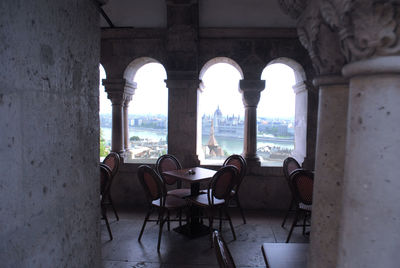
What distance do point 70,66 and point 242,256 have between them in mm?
2282

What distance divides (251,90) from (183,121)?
1.08 meters

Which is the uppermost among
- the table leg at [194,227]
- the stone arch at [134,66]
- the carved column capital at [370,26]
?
the stone arch at [134,66]

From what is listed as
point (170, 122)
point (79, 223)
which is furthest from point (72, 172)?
point (170, 122)

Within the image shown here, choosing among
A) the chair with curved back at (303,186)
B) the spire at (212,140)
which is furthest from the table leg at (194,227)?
the spire at (212,140)

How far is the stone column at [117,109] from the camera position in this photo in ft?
13.2

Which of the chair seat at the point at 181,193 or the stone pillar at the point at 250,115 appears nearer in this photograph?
the chair seat at the point at 181,193

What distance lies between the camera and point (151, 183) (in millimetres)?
2785

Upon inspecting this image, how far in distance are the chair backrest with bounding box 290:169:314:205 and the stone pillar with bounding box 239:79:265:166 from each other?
109 centimetres

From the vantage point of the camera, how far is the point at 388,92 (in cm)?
82

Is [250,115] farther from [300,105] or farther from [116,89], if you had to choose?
[116,89]

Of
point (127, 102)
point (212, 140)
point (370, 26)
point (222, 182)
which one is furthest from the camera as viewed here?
point (212, 140)

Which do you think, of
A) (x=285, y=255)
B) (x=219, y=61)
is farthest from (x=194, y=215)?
A: (x=219, y=61)

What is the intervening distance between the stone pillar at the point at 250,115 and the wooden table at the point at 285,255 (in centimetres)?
226

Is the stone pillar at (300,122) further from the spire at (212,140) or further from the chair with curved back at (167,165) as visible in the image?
the spire at (212,140)
